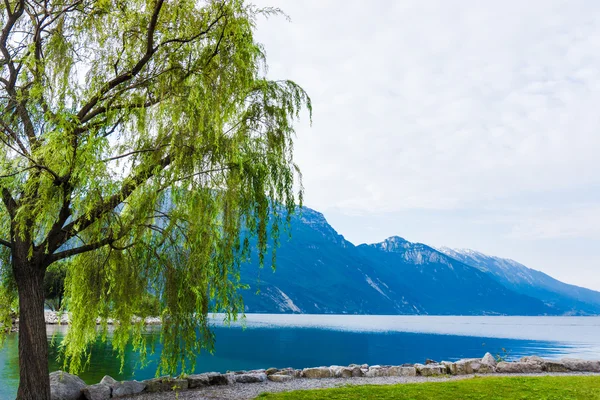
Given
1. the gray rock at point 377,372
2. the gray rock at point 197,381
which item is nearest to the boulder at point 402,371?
the gray rock at point 377,372

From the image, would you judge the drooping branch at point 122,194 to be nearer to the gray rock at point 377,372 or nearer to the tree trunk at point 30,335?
the tree trunk at point 30,335

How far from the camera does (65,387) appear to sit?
1270cm

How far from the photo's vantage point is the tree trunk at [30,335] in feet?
33.4

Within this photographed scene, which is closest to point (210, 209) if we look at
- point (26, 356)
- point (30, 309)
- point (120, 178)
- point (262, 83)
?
point (120, 178)

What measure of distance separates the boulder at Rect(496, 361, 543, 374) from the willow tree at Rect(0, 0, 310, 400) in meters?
13.6

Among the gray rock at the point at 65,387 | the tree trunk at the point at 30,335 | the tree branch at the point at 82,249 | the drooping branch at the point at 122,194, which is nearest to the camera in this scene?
the drooping branch at the point at 122,194

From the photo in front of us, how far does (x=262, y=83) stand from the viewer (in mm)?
11539

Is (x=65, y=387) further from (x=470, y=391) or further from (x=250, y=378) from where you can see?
(x=470, y=391)

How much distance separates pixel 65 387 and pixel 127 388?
1659mm

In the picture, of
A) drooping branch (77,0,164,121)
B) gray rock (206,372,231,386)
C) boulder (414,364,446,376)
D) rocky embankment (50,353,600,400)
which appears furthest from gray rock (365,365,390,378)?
drooping branch (77,0,164,121)

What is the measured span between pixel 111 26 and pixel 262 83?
12.3 ft

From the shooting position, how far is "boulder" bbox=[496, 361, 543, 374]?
19516 millimetres

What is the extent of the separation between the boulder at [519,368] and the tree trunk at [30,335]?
17135 millimetres

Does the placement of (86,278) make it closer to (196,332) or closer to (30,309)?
(30,309)
